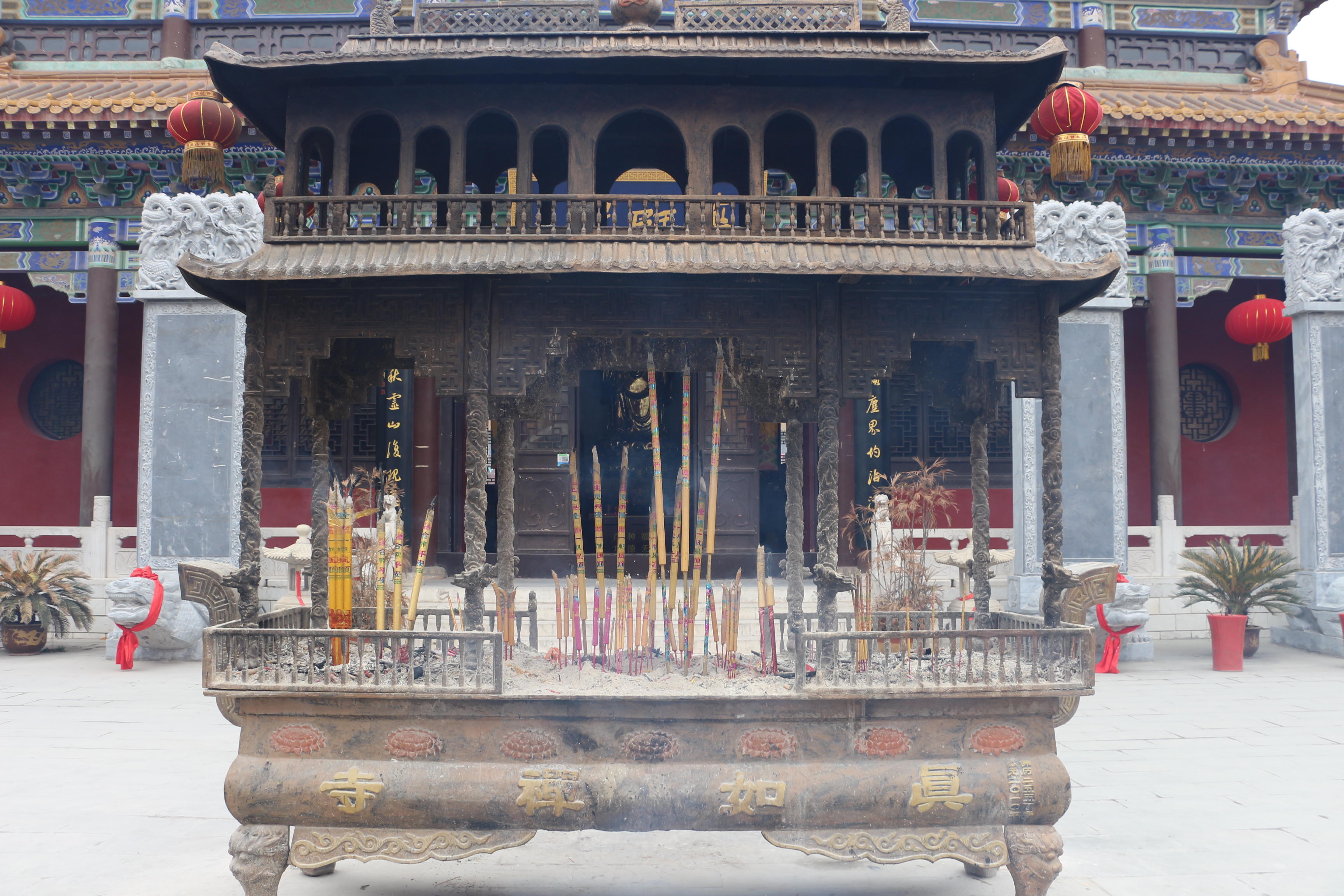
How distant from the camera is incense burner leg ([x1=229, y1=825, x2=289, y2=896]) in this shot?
429cm

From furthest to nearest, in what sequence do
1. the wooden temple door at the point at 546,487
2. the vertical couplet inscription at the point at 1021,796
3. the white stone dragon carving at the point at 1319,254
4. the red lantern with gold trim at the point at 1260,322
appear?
the wooden temple door at the point at 546,487
the red lantern with gold trim at the point at 1260,322
the white stone dragon carving at the point at 1319,254
the vertical couplet inscription at the point at 1021,796

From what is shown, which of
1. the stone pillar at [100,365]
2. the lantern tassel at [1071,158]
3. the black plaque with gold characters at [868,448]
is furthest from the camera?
the black plaque with gold characters at [868,448]

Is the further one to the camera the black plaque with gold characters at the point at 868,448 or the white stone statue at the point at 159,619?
the black plaque with gold characters at the point at 868,448

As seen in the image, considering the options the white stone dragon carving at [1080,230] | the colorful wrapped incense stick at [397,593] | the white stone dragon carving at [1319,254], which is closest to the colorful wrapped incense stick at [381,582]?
the colorful wrapped incense stick at [397,593]

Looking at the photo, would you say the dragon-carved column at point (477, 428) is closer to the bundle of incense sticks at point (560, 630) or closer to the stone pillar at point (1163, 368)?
the bundle of incense sticks at point (560, 630)

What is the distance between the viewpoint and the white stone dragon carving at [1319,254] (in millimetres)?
10711

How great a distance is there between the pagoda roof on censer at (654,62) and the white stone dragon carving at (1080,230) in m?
5.63

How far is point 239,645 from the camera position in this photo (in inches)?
177

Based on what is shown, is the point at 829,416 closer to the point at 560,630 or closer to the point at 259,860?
the point at 560,630

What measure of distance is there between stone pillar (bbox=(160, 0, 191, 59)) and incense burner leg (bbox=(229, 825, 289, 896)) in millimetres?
11354

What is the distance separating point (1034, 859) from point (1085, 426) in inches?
283

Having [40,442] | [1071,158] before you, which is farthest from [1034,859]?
[40,442]

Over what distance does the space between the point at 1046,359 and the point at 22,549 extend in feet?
39.8

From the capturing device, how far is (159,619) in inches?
397
